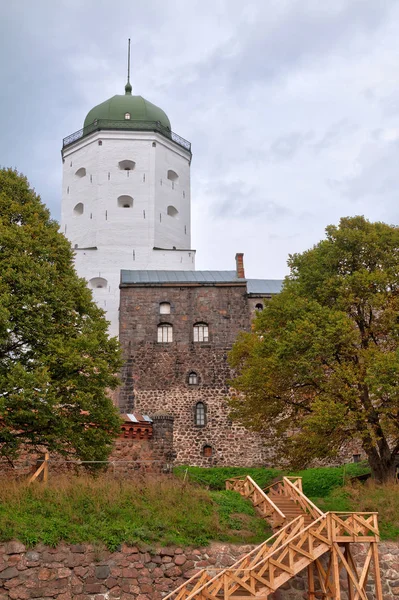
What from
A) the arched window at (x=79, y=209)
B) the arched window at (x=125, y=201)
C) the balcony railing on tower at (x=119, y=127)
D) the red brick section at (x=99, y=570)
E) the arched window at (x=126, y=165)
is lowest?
the red brick section at (x=99, y=570)

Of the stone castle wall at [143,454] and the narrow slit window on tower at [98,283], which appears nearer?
the stone castle wall at [143,454]

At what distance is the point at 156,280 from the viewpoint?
38219 mm

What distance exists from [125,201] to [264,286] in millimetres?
13136

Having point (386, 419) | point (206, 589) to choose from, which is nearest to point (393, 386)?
point (386, 419)

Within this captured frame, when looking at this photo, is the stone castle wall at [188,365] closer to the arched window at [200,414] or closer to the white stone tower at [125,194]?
the arched window at [200,414]

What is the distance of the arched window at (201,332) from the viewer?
36.5 meters

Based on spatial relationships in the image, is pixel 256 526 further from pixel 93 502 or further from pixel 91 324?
pixel 91 324

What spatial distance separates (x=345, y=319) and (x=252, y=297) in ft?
49.3

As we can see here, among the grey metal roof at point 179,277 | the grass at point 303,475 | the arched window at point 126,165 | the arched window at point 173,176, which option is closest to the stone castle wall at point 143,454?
the grass at point 303,475

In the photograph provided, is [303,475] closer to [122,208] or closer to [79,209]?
[122,208]

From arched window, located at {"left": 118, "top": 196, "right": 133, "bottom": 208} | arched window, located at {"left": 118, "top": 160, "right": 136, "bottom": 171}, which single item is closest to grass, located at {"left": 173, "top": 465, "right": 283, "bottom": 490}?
arched window, located at {"left": 118, "top": 196, "right": 133, "bottom": 208}

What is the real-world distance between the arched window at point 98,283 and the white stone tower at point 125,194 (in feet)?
0.21

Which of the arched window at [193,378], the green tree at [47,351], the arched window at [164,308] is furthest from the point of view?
the arched window at [164,308]

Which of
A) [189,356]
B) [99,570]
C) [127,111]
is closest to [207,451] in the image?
[189,356]
